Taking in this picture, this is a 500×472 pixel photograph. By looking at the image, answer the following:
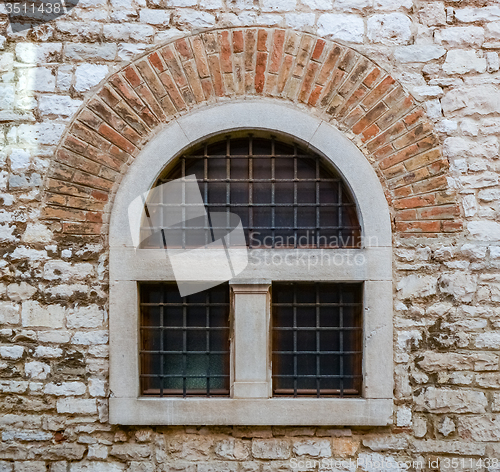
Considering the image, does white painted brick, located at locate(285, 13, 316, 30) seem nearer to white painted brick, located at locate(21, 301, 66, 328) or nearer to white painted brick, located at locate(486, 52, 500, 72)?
white painted brick, located at locate(486, 52, 500, 72)

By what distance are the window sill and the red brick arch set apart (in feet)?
3.68

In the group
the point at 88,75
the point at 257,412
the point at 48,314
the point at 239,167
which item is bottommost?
the point at 257,412

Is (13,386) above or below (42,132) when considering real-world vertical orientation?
below

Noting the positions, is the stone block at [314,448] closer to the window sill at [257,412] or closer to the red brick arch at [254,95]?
the window sill at [257,412]

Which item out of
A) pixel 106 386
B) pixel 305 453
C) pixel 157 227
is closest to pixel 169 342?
pixel 106 386

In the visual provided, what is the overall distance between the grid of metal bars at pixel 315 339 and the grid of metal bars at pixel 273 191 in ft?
1.04

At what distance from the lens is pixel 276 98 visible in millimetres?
2600

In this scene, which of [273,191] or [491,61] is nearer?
[491,61]

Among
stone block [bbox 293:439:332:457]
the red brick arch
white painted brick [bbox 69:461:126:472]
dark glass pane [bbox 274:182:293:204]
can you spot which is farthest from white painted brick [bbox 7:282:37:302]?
stone block [bbox 293:439:332:457]

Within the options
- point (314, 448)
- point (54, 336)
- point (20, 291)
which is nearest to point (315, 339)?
point (314, 448)

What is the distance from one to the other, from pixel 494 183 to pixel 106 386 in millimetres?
2744

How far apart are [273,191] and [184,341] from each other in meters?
1.14

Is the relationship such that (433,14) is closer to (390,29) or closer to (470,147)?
(390,29)

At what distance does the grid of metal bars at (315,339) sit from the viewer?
105 inches
